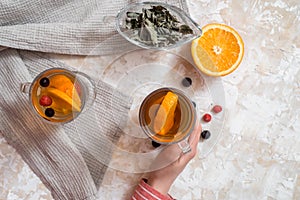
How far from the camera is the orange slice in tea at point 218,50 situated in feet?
3.00

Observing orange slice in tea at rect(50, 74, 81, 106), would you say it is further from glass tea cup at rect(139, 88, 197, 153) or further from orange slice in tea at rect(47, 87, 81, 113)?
glass tea cup at rect(139, 88, 197, 153)

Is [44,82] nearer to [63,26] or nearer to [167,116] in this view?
[63,26]

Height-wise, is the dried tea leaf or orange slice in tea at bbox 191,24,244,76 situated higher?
the dried tea leaf

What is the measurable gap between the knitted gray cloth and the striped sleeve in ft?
0.30

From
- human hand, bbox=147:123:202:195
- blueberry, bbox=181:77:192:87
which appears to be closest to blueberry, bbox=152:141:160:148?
human hand, bbox=147:123:202:195

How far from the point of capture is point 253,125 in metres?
0.98

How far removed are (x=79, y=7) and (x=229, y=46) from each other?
353 millimetres

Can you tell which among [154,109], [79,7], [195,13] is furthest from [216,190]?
[79,7]

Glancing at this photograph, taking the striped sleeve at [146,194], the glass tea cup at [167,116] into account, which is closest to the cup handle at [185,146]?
the glass tea cup at [167,116]

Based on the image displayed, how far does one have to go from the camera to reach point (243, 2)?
990 mm

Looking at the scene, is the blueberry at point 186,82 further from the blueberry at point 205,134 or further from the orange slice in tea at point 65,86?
the orange slice in tea at point 65,86

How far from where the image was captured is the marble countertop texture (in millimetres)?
969

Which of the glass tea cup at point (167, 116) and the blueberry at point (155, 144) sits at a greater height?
the glass tea cup at point (167, 116)

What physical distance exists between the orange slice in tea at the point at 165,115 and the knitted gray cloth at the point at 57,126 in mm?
111
